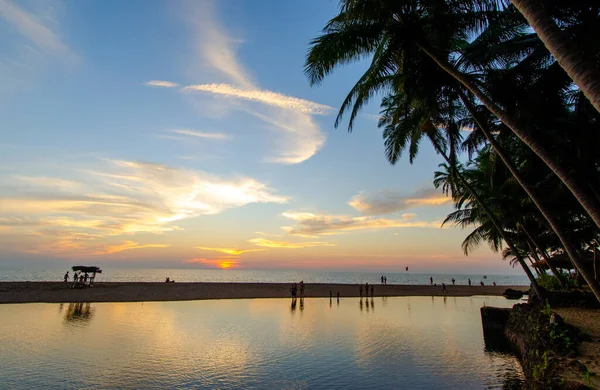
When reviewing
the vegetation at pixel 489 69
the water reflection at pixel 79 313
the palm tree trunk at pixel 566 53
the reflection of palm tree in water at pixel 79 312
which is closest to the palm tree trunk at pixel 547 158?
the vegetation at pixel 489 69

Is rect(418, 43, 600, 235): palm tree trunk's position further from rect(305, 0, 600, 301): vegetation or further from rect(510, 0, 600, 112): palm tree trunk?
rect(510, 0, 600, 112): palm tree trunk

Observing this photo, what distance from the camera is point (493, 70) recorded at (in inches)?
492

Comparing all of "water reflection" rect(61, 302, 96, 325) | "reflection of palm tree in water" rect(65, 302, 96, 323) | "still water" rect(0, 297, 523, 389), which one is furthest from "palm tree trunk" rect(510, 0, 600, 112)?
"reflection of palm tree in water" rect(65, 302, 96, 323)

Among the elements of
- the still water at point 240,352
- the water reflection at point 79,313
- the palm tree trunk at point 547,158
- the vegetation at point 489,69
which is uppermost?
the vegetation at point 489,69

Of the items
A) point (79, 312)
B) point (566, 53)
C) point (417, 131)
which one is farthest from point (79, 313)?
point (566, 53)

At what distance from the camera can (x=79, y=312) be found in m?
23.4

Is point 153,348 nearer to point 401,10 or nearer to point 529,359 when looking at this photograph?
point 529,359

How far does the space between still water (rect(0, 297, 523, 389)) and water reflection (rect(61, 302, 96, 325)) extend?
0.06m

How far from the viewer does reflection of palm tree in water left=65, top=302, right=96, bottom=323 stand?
20531 millimetres

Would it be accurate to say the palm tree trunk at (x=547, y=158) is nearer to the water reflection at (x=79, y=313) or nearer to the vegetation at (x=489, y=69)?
the vegetation at (x=489, y=69)

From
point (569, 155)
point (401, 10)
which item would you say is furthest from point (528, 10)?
point (569, 155)

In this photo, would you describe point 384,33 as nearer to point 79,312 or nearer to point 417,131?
point 417,131

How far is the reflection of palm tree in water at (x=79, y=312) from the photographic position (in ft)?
67.4

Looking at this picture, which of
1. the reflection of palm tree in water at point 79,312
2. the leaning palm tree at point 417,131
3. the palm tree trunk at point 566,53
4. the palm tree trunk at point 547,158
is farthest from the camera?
the reflection of palm tree in water at point 79,312
